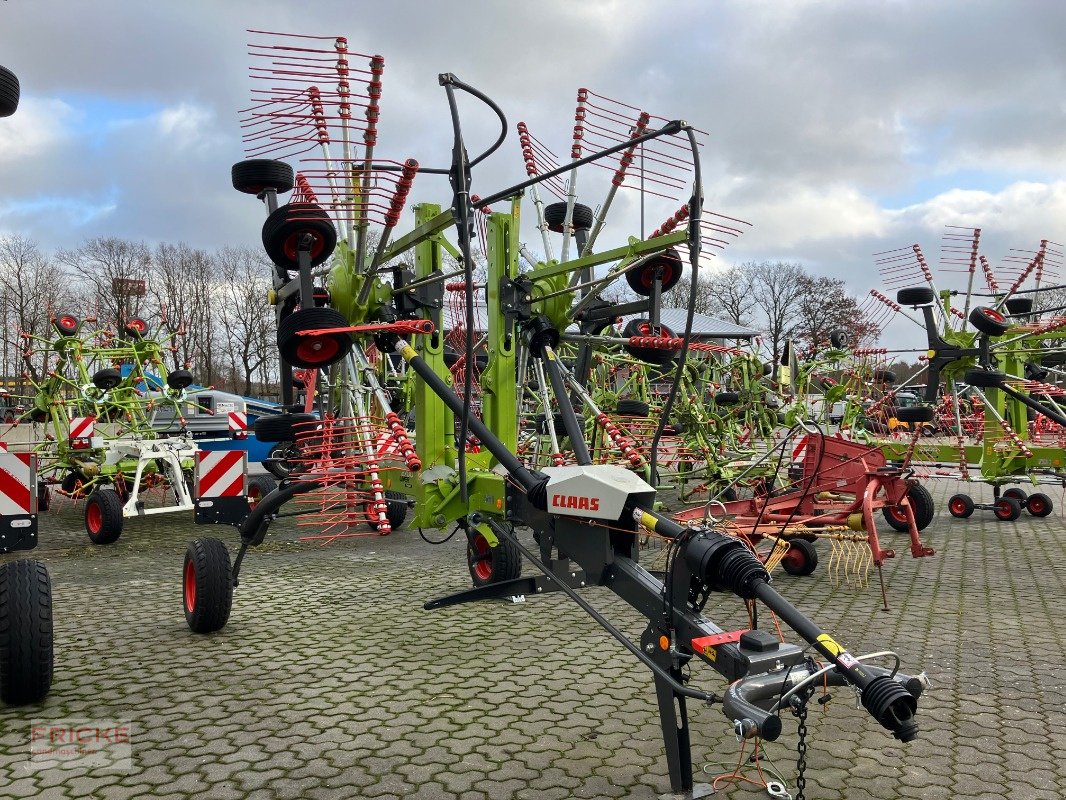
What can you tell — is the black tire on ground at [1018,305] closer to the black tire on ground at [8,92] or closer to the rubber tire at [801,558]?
the rubber tire at [801,558]

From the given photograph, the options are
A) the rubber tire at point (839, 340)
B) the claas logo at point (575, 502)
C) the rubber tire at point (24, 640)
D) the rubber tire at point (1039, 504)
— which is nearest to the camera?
the claas logo at point (575, 502)

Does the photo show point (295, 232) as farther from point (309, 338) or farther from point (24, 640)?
point (24, 640)

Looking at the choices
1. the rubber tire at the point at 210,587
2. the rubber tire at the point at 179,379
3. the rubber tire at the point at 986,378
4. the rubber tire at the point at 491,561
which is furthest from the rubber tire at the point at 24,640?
the rubber tire at the point at 986,378

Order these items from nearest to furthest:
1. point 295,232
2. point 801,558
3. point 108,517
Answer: point 295,232, point 801,558, point 108,517

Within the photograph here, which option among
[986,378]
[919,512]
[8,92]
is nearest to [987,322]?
[986,378]

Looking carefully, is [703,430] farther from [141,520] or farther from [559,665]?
[141,520]

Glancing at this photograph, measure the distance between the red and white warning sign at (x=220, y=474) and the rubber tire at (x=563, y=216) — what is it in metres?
3.55

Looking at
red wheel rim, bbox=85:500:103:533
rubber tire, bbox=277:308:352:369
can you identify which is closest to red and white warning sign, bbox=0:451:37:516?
rubber tire, bbox=277:308:352:369

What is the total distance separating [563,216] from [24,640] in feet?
14.8

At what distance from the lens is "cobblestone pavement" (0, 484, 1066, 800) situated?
374 centimetres

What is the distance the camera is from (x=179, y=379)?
11.4 metres

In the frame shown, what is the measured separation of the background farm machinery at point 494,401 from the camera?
3.47 m

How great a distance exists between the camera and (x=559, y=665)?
17.3 feet

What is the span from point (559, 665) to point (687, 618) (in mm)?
2009
